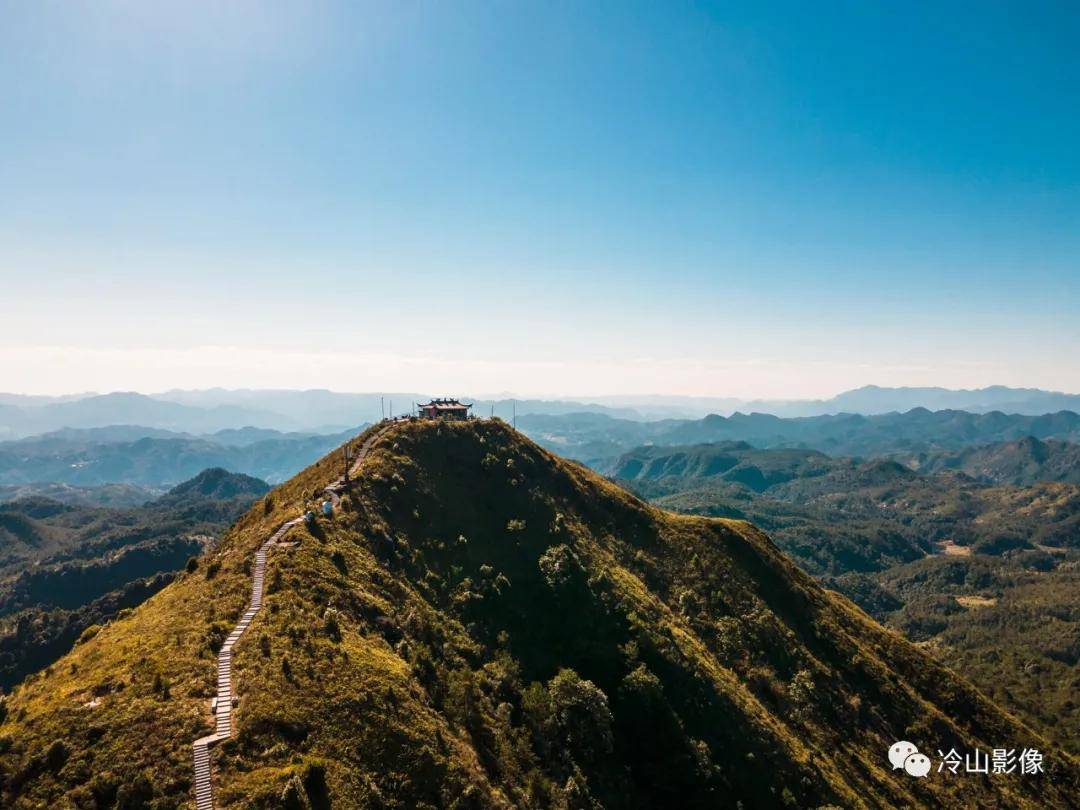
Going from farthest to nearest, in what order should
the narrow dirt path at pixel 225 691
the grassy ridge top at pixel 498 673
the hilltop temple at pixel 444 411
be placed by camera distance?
the hilltop temple at pixel 444 411 → the grassy ridge top at pixel 498 673 → the narrow dirt path at pixel 225 691

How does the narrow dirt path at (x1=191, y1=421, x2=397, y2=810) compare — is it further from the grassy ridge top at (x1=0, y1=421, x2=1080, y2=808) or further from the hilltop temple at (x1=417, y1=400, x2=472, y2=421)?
the hilltop temple at (x1=417, y1=400, x2=472, y2=421)

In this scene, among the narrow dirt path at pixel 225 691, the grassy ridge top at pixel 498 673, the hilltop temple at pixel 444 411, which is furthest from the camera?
the hilltop temple at pixel 444 411

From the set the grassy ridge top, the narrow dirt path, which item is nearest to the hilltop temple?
the grassy ridge top

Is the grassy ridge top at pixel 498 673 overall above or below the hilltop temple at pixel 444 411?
below

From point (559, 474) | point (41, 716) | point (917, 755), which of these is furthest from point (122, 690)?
point (917, 755)

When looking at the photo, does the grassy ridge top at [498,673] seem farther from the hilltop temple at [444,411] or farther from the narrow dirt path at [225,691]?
the hilltop temple at [444,411]

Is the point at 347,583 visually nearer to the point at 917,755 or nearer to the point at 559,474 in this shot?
the point at 559,474

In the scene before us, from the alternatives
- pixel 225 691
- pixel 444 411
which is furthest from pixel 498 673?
pixel 444 411

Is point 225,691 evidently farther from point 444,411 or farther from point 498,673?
point 444,411

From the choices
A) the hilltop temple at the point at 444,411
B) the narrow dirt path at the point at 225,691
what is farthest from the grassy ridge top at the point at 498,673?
the hilltop temple at the point at 444,411
